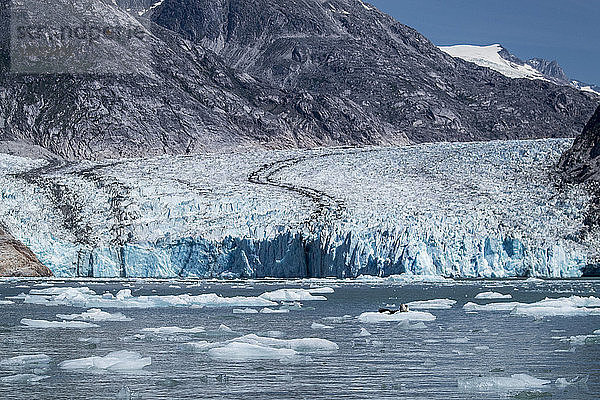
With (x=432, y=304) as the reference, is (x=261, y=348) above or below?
below

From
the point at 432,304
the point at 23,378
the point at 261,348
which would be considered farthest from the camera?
the point at 432,304

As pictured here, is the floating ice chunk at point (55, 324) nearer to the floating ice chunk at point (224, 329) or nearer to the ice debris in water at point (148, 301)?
the floating ice chunk at point (224, 329)

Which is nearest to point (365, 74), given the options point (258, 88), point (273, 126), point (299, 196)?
point (258, 88)

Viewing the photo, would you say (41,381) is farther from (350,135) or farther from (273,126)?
(350,135)

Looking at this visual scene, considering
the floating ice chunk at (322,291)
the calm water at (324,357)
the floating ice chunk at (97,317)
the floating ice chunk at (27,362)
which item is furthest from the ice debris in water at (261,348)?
the floating ice chunk at (322,291)

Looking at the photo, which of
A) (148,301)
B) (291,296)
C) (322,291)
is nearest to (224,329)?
(148,301)

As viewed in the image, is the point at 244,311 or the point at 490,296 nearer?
the point at 244,311

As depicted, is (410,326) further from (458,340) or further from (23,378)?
(23,378)

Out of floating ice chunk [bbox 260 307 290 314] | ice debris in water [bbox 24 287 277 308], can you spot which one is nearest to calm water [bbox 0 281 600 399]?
floating ice chunk [bbox 260 307 290 314]
